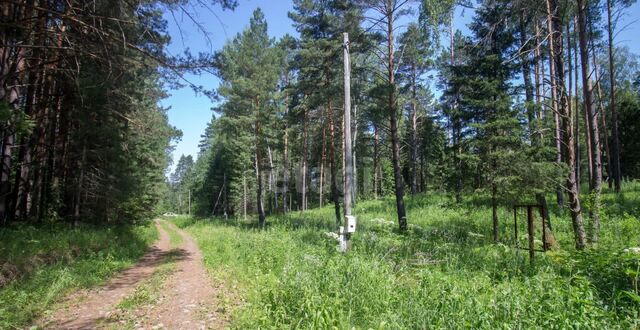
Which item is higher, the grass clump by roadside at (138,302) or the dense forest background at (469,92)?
the dense forest background at (469,92)

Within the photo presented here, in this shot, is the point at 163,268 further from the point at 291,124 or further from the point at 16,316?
the point at 291,124

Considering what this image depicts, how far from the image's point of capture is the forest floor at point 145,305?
5016mm

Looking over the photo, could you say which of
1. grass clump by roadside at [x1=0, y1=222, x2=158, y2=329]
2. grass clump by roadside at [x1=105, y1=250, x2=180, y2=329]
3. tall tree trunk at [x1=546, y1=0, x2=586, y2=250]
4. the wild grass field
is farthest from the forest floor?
tall tree trunk at [x1=546, y1=0, x2=586, y2=250]

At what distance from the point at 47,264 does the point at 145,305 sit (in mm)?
3992

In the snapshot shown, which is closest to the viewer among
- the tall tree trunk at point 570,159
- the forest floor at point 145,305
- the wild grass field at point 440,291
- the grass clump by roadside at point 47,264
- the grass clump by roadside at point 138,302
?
the wild grass field at point 440,291

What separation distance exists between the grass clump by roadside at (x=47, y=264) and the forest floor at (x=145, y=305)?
32cm

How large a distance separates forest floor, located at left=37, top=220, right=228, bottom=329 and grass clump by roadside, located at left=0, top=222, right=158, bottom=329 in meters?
0.32

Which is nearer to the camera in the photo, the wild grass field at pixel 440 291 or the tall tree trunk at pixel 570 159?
the wild grass field at pixel 440 291

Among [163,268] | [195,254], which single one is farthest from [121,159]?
[163,268]

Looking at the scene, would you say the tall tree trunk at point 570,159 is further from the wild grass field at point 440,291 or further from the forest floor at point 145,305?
the forest floor at point 145,305

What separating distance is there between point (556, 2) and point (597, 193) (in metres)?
4.84

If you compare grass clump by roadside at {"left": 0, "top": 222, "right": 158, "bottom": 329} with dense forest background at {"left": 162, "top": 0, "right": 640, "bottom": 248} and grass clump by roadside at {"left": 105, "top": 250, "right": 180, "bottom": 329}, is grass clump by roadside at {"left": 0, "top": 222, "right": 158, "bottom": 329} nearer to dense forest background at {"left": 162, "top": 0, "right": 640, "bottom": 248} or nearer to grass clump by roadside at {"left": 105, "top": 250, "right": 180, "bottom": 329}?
grass clump by roadside at {"left": 105, "top": 250, "right": 180, "bottom": 329}

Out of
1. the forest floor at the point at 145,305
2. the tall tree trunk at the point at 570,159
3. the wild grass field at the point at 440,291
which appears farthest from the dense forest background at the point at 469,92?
the forest floor at the point at 145,305

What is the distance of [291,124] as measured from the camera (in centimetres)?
2497
